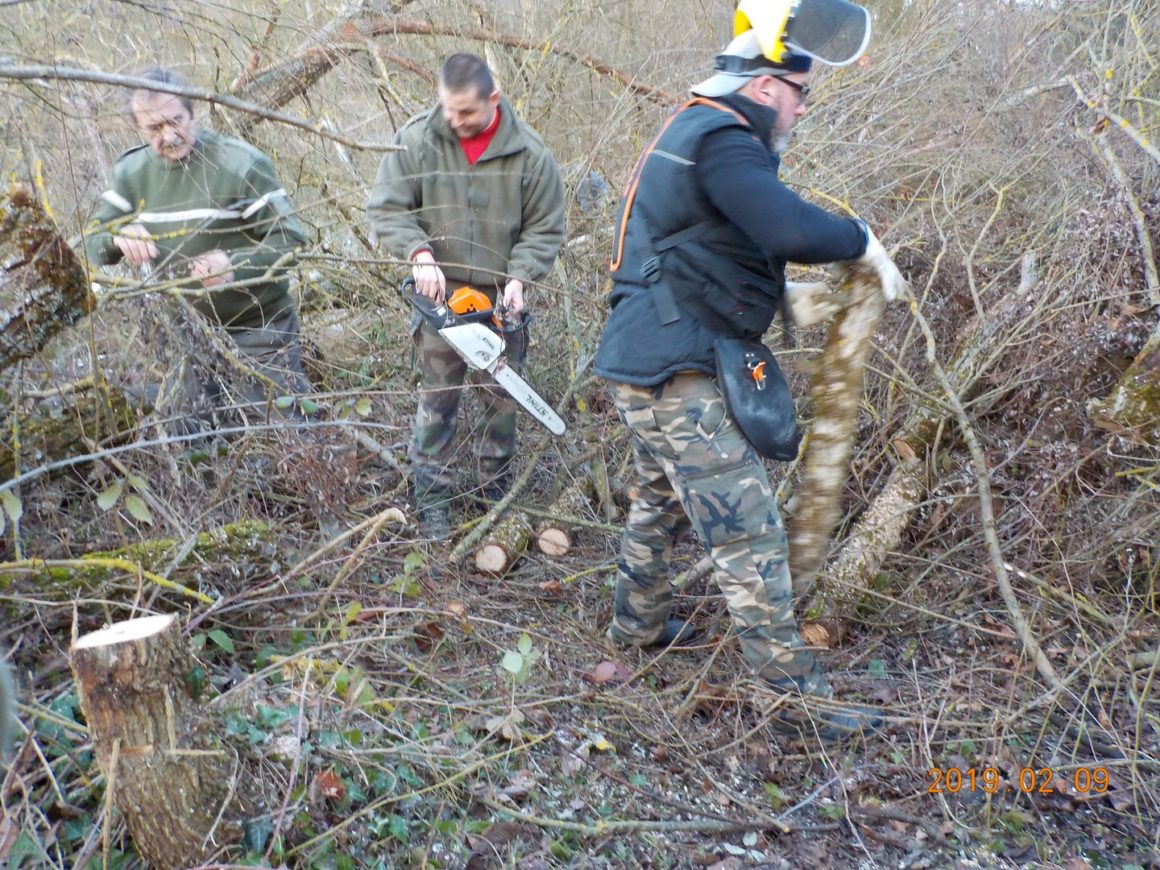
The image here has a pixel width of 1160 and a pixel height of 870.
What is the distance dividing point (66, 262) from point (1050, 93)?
5.94 meters

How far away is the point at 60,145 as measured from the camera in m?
3.20

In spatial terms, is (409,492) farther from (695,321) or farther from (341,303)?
(695,321)

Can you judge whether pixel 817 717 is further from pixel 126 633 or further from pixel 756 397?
pixel 126 633

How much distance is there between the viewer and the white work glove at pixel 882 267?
276 centimetres

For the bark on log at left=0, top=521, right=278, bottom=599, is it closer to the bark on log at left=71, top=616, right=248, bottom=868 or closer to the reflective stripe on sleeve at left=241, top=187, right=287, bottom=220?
the bark on log at left=71, top=616, right=248, bottom=868

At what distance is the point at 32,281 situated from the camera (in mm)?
2949

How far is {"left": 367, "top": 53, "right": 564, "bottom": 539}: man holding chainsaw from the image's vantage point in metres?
4.12

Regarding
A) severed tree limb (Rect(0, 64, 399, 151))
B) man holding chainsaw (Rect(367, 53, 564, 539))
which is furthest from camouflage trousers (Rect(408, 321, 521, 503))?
severed tree limb (Rect(0, 64, 399, 151))

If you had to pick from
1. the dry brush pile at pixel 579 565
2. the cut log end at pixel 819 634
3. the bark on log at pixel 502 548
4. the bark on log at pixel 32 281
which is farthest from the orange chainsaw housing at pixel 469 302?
the cut log end at pixel 819 634

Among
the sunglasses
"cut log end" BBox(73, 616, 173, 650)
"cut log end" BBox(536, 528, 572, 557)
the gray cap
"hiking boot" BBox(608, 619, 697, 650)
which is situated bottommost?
"cut log end" BBox(536, 528, 572, 557)
